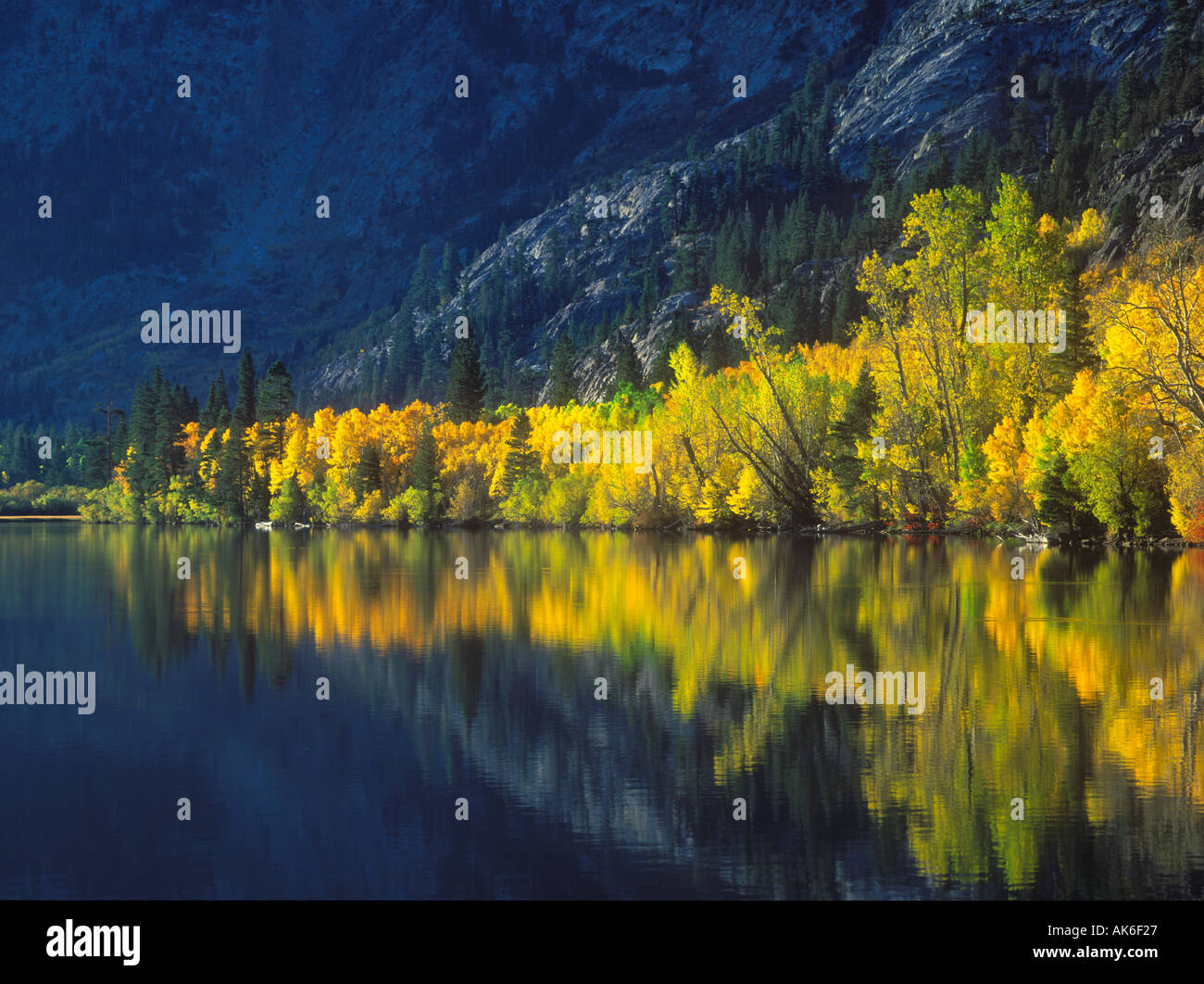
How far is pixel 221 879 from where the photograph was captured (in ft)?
46.9

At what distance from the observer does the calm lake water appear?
46.9ft

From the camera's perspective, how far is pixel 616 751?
19812 millimetres

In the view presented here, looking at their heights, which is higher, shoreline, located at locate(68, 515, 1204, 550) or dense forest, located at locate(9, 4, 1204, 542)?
dense forest, located at locate(9, 4, 1204, 542)

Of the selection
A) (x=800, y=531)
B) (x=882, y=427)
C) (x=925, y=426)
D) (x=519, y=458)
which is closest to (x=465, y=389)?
(x=519, y=458)

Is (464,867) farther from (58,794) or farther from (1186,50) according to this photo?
(1186,50)

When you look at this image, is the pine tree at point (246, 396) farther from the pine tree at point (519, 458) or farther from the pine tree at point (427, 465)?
the pine tree at point (519, 458)

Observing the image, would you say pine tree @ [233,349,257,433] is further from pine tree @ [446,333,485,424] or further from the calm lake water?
the calm lake water

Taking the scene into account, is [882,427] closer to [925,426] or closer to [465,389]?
[925,426]

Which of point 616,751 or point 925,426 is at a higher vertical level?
point 925,426

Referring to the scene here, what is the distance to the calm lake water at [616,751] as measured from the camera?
14.3m

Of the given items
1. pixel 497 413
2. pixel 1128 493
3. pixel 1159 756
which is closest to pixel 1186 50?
pixel 497 413

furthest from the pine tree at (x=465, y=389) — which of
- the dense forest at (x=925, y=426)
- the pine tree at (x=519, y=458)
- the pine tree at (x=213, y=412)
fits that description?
the pine tree at (x=519, y=458)

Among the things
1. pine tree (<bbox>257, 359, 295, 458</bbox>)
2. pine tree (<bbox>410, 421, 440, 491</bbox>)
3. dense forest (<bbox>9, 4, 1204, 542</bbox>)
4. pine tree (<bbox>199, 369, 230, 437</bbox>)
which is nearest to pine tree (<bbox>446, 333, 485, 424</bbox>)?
dense forest (<bbox>9, 4, 1204, 542</bbox>)

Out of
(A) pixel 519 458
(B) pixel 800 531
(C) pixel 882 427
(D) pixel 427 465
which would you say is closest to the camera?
(C) pixel 882 427
